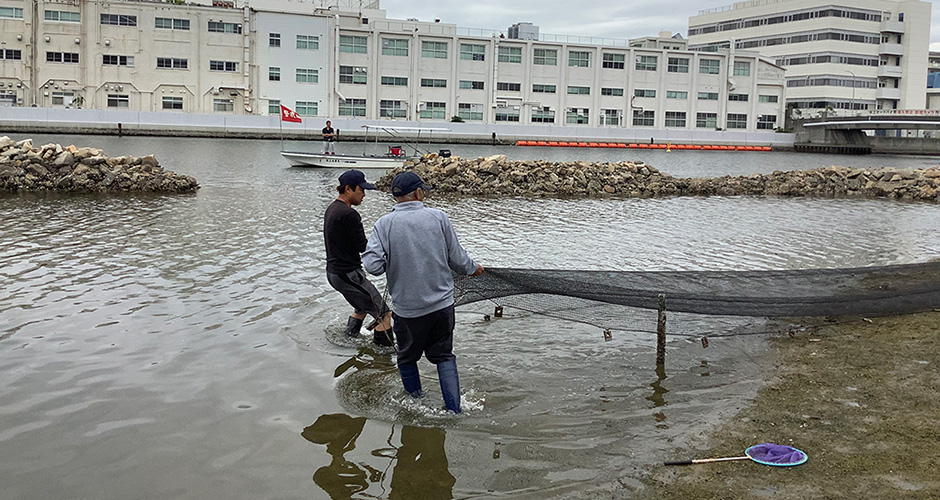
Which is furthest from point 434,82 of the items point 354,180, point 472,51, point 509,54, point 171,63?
point 354,180

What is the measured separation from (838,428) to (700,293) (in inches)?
120

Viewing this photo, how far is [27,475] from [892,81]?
426 feet

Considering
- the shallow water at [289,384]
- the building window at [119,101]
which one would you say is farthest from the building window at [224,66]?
the shallow water at [289,384]

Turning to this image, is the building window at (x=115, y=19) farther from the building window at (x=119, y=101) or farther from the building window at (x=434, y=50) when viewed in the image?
the building window at (x=434, y=50)

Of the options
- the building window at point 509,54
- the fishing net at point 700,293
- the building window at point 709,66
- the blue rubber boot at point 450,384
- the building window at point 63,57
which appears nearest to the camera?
the blue rubber boot at point 450,384

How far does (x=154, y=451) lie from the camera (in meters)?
5.79

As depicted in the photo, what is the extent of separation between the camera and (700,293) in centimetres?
903

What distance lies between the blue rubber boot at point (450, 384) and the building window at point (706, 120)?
9535 cm

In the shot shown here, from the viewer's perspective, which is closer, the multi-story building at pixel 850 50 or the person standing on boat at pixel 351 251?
the person standing on boat at pixel 351 251

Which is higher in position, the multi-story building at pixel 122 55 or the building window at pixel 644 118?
the multi-story building at pixel 122 55

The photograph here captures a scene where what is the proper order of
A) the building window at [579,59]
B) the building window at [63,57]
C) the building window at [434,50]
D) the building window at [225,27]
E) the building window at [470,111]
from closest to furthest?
1. the building window at [63,57]
2. the building window at [225,27]
3. the building window at [434,50]
4. the building window at [470,111]
5. the building window at [579,59]

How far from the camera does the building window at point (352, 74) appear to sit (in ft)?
273

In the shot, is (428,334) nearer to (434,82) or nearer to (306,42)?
(306,42)

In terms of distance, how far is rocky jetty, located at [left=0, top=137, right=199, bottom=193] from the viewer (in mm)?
23766
